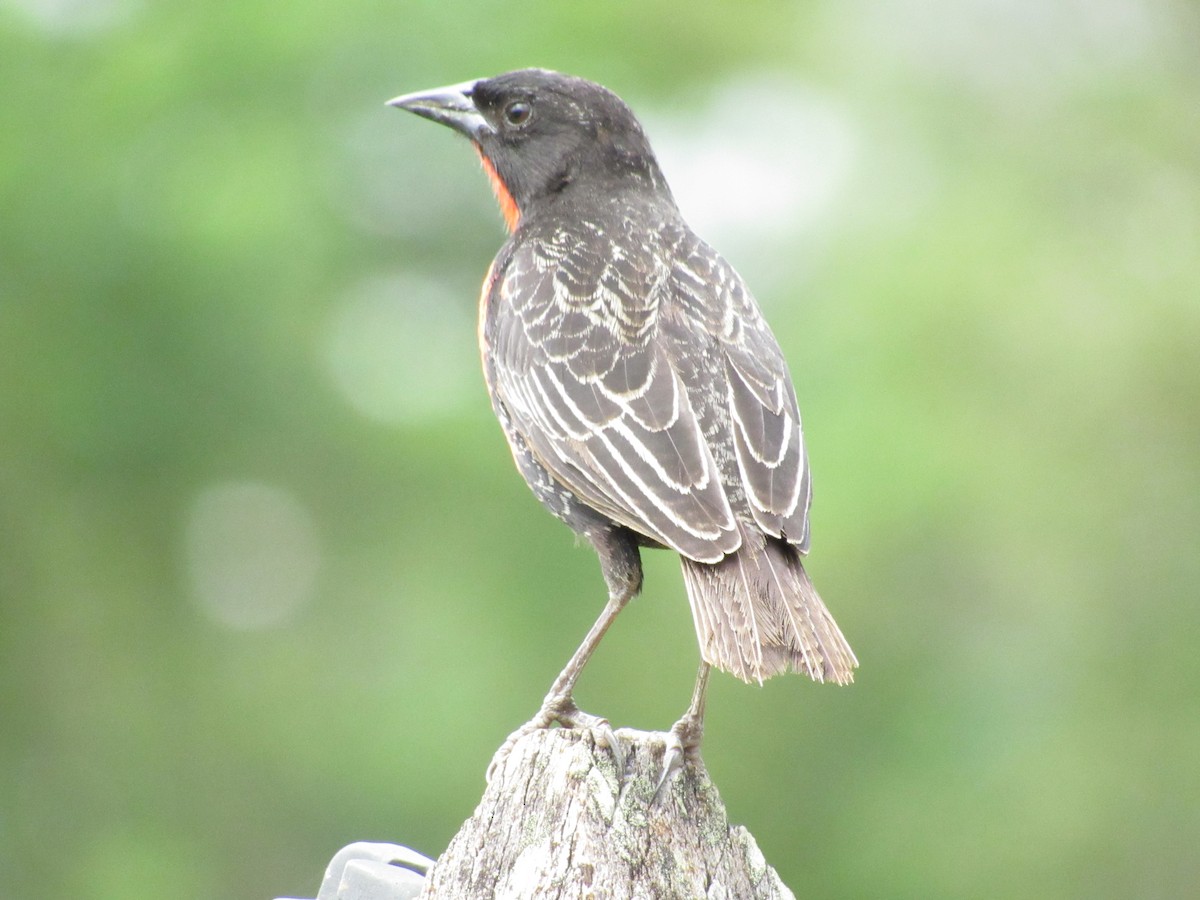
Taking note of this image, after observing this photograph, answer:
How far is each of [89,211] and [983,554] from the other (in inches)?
209

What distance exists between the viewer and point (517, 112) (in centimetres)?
608

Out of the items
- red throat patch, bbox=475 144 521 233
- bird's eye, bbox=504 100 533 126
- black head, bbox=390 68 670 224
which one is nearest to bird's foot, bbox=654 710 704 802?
black head, bbox=390 68 670 224

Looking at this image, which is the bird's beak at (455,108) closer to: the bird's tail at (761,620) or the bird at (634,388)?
the bird at (634,388)

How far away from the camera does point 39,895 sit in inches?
340

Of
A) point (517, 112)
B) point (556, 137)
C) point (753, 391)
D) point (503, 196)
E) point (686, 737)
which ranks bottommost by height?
point (686, 737)

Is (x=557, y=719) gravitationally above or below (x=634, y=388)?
below

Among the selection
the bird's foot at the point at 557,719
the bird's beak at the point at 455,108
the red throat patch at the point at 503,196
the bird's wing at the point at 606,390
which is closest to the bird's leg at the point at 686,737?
the bird's foot at the point at 557,719

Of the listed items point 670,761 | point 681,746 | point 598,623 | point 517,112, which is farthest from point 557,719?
point 517,112

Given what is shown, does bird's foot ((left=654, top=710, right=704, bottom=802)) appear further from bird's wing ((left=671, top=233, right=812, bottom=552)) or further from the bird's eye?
the bird's eye

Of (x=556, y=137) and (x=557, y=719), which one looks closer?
(x=557, y=719)

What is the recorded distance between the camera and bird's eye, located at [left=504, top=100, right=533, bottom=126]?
606cm

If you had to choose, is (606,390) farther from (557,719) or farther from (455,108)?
(455,108)

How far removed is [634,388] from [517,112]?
6.04ft

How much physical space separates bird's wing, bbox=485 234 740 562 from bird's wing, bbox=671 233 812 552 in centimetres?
11
